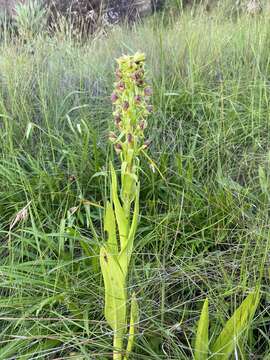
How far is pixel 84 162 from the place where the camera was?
1823mm

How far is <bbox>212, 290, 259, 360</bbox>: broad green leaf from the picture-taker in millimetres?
1051

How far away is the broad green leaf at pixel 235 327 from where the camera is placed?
1051mm

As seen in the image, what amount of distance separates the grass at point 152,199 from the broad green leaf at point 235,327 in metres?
0.09

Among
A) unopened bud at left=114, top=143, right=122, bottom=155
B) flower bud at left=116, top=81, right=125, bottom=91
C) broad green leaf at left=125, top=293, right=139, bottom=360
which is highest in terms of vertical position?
flower bud at left=116, top=81, right=125, bottom=91

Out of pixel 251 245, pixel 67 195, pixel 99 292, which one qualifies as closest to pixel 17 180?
pixel 67 195

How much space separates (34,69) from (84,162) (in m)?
0.87

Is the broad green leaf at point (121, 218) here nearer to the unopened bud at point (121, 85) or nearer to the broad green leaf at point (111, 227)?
the broad green leaf at point (111, 227)

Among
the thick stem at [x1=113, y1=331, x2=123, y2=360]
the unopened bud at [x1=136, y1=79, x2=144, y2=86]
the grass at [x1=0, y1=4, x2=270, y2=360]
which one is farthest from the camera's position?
the grass at [x1=0, y1=4, x2=270, y2=360]

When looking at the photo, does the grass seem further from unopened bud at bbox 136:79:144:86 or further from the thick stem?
unopened bud at bbox 136:79:144:86

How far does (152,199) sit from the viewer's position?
5.76 ft

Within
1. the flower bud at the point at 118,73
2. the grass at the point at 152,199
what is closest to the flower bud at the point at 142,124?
the flower bud at the point at 118,73

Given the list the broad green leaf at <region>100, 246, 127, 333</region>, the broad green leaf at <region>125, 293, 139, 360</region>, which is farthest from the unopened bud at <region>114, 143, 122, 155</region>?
the broad green leaf at <region>125, 293, 139, 360</region>

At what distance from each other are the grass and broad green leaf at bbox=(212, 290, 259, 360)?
88 millimetres

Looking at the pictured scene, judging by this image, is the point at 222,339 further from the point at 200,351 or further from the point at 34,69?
the point at 34,69
